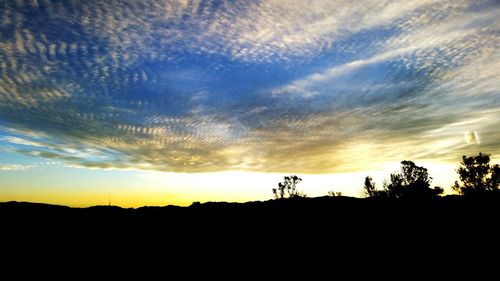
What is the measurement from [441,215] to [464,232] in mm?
1060

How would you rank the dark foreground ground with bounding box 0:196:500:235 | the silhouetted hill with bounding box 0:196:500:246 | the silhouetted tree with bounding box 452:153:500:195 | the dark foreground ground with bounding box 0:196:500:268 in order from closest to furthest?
the dark foreground ground with bounding box 0:196:500:268
the silhouetted hill with bounding box 0:196:500:246
the dark foreground ground with bounding box 0:196:500:235
the silhouetted tree with bounding box 452:153:500:195

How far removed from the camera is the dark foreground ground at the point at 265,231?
27.6 feet

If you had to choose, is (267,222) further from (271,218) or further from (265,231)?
(265,231)

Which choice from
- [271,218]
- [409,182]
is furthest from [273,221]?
[409,182]

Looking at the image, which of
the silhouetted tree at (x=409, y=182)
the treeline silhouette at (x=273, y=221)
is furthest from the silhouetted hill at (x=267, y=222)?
the silhouetted tree at (x=409, y=182)

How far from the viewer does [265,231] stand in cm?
983

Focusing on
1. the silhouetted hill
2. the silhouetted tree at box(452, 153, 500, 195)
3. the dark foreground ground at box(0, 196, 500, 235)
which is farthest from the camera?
the silhouetted tree at box(452, 153, 500, 195)

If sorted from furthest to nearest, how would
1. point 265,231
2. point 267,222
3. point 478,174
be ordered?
1. point 478,174
2. point 267,222
3. point 265,231

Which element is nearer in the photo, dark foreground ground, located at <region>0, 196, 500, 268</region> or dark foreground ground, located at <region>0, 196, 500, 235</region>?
dark foreground ground, located at <region>0, 196, 500, 268</region>

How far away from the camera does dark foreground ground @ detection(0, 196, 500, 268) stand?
8414 mm

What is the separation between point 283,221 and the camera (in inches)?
411

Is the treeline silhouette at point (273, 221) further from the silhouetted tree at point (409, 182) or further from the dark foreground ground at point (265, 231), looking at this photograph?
the silhouetted tree at point (409, 182)

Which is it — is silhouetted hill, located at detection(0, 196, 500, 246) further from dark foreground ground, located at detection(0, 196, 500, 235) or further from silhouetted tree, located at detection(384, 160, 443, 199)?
silhouetted tree, located at detection(384, 160, 443, 199)

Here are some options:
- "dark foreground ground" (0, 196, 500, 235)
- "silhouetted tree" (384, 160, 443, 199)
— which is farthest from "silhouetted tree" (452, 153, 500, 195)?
"dark foreground ground" (0, 196, 500, 235)
